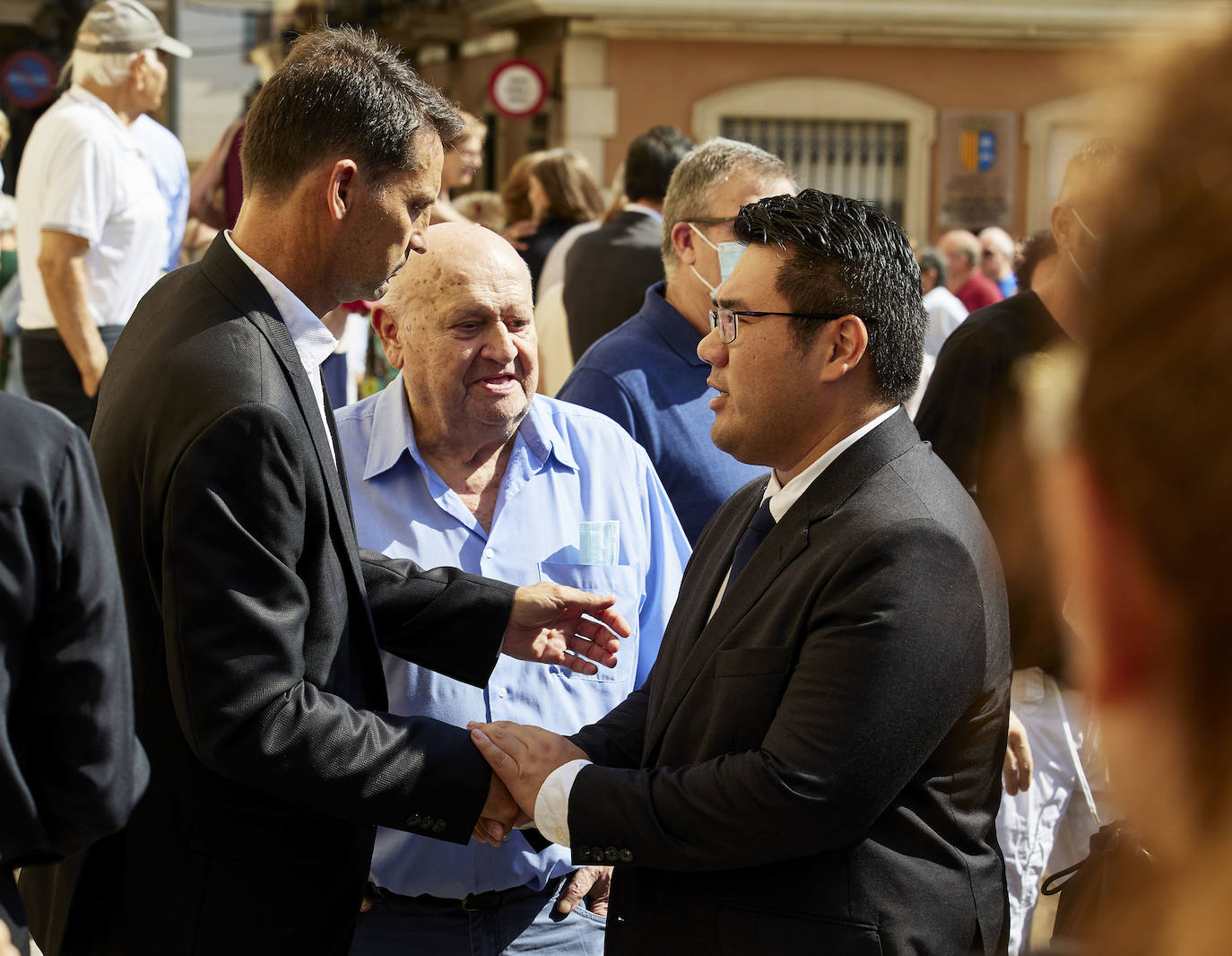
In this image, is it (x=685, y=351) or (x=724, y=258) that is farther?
(x=724, y=258)

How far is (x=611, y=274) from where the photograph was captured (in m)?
5.07

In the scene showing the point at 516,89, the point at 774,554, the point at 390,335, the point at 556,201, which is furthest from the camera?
the point at 516,89

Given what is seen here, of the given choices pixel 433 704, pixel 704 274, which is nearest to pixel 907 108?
pixel 704 274

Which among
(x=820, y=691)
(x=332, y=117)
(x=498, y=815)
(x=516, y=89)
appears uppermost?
(x=516, y=89)

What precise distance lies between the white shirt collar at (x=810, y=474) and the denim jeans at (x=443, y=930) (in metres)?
0.96

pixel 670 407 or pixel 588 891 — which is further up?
pixel 670 407

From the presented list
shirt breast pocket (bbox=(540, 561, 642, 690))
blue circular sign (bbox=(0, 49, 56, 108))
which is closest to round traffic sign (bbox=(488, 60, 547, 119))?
blue circular sign (bbox=(0, 49, 56, 108))

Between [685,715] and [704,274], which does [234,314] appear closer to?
[685,715]

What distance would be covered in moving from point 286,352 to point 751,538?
2.74 ft

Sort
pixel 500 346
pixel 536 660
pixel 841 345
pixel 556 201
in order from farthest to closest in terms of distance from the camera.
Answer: pixel 556 201
pixel 500 346
pixel 536 660
pixel 841 345

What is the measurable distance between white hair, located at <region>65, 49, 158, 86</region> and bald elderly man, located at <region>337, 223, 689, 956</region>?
3053mm

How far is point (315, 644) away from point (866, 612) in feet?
2.80

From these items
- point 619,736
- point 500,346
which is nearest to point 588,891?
point 619,736

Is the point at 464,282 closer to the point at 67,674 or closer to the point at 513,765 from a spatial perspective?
the point at 513,765
